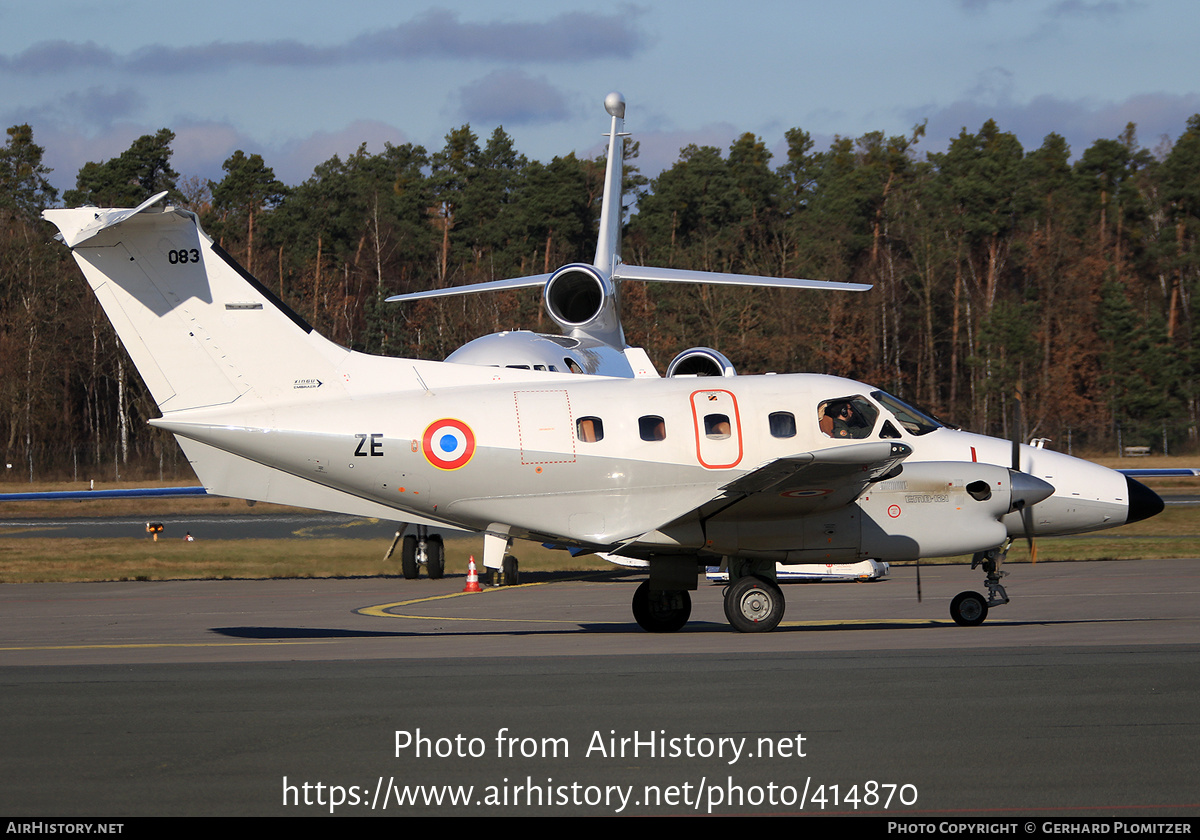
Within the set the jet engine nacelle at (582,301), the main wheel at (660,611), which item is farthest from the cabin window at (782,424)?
the jet engine nacelle at (582,301)

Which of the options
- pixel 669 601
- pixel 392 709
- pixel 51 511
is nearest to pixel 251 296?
pixel 669 601

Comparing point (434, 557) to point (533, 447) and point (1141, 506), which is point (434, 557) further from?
point (1141, 506)

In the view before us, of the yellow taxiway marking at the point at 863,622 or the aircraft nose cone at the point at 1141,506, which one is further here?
the yellow taxiway marking at the point at 863,622

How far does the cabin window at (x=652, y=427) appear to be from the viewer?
49.5 feet

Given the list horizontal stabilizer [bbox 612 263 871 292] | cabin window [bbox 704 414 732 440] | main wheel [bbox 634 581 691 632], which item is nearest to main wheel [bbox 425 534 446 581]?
horizontal stabilizer [bbox 612 263 871 292]

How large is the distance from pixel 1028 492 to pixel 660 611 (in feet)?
16.0

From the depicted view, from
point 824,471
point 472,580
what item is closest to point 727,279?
point 472,580

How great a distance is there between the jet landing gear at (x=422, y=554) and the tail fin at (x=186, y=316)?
8.93 m

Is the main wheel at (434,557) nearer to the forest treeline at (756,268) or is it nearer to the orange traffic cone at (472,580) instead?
the orange traffic cone at (472,580)

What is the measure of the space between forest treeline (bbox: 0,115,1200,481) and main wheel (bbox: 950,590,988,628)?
128 ft

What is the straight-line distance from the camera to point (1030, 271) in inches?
2739

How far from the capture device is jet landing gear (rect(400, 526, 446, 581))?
2372 cm
